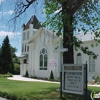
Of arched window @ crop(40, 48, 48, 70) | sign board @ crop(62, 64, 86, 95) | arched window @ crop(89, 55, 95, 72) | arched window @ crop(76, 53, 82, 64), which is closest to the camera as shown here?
sign board @ crop(62, 64, 86, 95)

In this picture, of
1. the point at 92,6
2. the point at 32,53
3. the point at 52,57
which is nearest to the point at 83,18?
the point at 92,6

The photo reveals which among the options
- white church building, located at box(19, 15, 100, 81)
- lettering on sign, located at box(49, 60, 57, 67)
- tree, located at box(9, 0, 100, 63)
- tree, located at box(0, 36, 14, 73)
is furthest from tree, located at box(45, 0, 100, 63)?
tree, located at box(0, 36, 14, 73)

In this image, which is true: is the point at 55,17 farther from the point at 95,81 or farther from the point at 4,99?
the point at 95,81

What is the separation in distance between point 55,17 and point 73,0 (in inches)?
75.3

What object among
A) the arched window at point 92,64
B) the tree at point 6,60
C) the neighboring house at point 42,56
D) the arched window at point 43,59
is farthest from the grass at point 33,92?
the tree at point 6,60

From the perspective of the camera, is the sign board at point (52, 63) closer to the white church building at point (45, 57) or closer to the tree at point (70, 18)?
the white church building at point (45, 57)

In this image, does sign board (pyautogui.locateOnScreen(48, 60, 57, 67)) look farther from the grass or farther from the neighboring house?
the grass

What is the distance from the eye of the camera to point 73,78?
9484mm

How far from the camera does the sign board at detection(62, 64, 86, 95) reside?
906 centimetres

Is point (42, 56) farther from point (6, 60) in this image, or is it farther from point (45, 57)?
point (6, 60)

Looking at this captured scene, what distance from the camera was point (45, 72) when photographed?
95.7 ft

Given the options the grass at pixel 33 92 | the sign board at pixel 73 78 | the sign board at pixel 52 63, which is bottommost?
the grass at pixel 33 92

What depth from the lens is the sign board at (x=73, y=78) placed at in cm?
906

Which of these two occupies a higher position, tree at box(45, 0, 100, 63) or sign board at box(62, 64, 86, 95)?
tree at box(45, 0, 100, 63)
